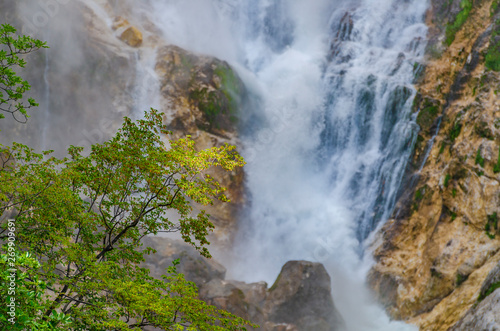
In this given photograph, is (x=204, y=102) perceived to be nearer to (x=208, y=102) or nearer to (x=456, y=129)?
(x=208, y=102)

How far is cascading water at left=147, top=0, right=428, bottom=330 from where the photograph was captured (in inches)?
848

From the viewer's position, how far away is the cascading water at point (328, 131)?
2153 cm

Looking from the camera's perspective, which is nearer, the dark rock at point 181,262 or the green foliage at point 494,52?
the dark rock at point 181,262

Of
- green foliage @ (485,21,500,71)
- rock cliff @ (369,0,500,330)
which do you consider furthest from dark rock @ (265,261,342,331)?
green foliage @ (485,21,500,71)

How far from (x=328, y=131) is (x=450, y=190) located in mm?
10953

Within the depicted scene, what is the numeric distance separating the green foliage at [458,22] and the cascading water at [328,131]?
6.38 feet

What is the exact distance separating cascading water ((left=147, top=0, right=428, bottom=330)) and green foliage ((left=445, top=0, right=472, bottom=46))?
1.94 meters

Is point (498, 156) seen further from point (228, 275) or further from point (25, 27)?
point (25, 27)

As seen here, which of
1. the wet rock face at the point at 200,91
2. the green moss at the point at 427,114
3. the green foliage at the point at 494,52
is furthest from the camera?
the wet rock face at the point at 200,91

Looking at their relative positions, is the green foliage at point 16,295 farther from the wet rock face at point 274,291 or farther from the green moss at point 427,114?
the green moss at point 427,114

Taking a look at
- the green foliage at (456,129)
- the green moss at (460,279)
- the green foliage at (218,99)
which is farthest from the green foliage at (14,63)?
the green foliage at (218,99)

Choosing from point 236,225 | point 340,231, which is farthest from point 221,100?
point 340,231

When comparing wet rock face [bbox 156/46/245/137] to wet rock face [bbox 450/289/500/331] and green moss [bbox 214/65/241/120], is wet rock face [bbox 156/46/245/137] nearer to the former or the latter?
green moss [bbox 214/65/241/120]

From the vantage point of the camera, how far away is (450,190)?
17.1 metres
